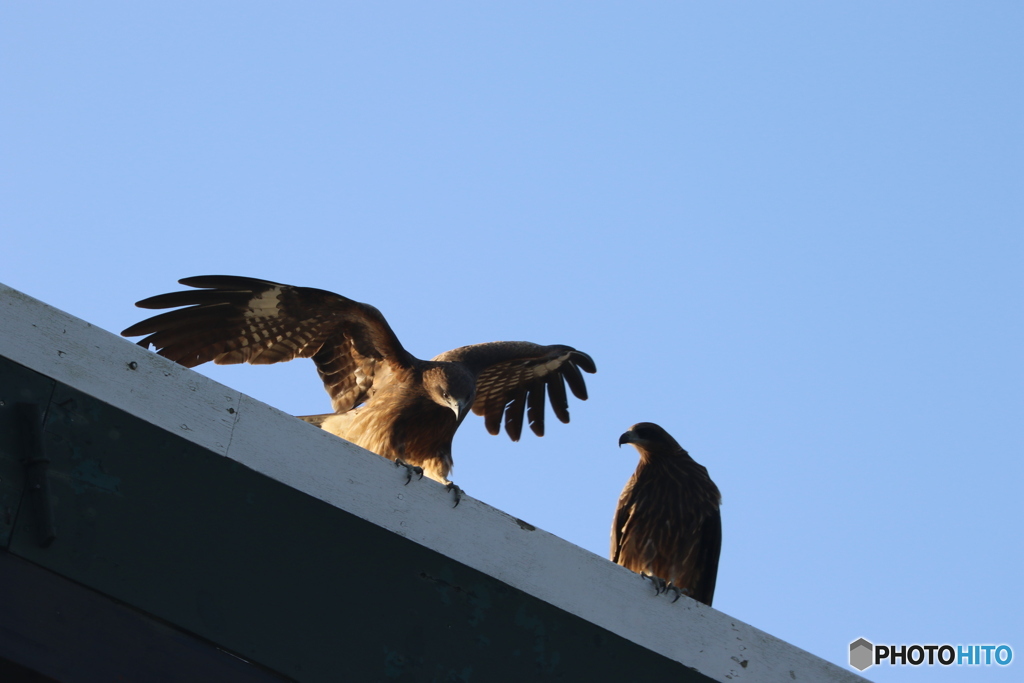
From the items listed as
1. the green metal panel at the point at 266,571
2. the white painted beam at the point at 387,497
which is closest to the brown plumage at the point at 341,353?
the white painted beam at the point at 387,497

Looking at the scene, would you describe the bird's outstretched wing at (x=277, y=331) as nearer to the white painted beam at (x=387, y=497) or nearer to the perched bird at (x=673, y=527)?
the perched bird at (x=673, y=527)

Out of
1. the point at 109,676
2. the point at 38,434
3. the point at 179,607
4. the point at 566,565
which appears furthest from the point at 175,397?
the point at 566,565

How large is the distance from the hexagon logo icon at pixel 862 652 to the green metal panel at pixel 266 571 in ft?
11.8

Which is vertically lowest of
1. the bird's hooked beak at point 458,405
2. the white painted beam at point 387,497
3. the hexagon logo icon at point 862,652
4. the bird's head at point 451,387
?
the white painted beam at point 387,497

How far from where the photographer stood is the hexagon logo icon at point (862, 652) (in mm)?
6344

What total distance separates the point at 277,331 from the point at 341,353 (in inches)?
19.1

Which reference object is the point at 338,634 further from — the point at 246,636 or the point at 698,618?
the point at 698,618

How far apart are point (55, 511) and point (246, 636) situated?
0.62m

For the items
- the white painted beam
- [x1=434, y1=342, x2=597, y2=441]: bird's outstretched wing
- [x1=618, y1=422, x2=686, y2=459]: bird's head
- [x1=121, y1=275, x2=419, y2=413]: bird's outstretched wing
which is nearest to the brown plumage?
[x1=121, y1=275, x2=419, y2=413]: bird's outstretched wing

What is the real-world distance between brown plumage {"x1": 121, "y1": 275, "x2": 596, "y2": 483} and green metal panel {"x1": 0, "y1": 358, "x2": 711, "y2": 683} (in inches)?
103

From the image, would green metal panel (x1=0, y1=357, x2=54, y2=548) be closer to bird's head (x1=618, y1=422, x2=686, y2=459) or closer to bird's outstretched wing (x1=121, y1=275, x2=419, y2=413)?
bird's outstretched wing (x1=121, y1=275, x2=419, y2=413)

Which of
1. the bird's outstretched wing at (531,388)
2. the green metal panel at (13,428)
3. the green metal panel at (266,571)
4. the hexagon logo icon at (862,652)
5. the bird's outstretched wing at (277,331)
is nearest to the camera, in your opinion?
the green metal panel at (13,428)

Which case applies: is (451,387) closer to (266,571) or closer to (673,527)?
(673,527)

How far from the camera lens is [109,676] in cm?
259
